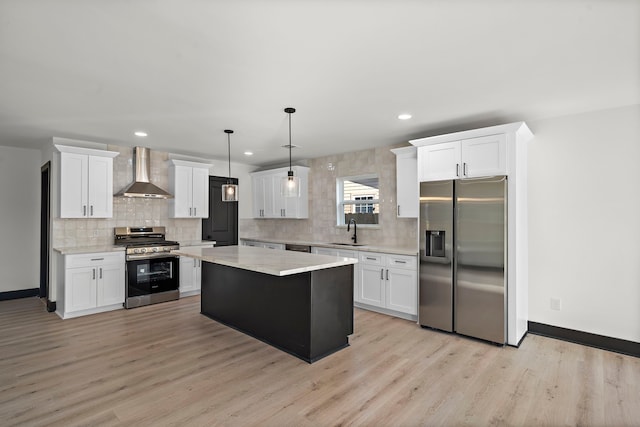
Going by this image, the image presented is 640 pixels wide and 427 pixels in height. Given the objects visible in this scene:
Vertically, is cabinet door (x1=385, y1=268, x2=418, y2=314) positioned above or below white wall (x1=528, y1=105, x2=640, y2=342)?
below

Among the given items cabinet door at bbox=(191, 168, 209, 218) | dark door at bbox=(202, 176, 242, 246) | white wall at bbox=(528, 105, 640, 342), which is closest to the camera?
white wall at bbox=(528, 105, 640, 342)

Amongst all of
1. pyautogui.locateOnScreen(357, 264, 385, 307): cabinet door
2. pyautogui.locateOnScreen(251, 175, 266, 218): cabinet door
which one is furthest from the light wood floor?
pyautogui.locateOnScreen(251, 175, 266, 218): cabinet door

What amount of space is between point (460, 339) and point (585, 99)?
266 centimetres

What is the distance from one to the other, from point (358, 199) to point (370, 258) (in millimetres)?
1397

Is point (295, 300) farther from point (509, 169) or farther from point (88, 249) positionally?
point (88, 249)

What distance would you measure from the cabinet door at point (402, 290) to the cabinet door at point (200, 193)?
3.39 m

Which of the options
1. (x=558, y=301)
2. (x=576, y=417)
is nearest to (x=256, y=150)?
(x=558, y=301)

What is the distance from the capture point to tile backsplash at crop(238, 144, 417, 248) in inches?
206

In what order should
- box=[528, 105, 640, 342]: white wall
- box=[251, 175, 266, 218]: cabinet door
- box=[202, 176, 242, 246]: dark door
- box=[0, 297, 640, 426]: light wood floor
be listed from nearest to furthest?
box=[0, 297, 640, 426]: light wood floor
box=[528, 105, 640, 342]: white wall
box=[202, 176, 242, 246]: dark door
box=[251, 175, 266, 218]: cabinet door

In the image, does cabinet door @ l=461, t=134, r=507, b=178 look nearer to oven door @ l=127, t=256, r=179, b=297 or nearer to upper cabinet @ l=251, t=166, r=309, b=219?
upper cabinet @ l=251, t=166, r=309, b=219

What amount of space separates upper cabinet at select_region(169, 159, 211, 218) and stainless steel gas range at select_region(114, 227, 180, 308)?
0.61 meters

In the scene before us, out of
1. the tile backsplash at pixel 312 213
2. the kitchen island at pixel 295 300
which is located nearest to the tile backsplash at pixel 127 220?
the tile backsplash at pixel 312 213

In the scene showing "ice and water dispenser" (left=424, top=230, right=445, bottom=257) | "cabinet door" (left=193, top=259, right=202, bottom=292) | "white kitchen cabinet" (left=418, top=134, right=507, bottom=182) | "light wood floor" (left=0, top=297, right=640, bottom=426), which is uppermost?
"white kitchen cabinet" (left=418, top=134, right=507, bottom=182)

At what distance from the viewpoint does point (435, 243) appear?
157 inches
